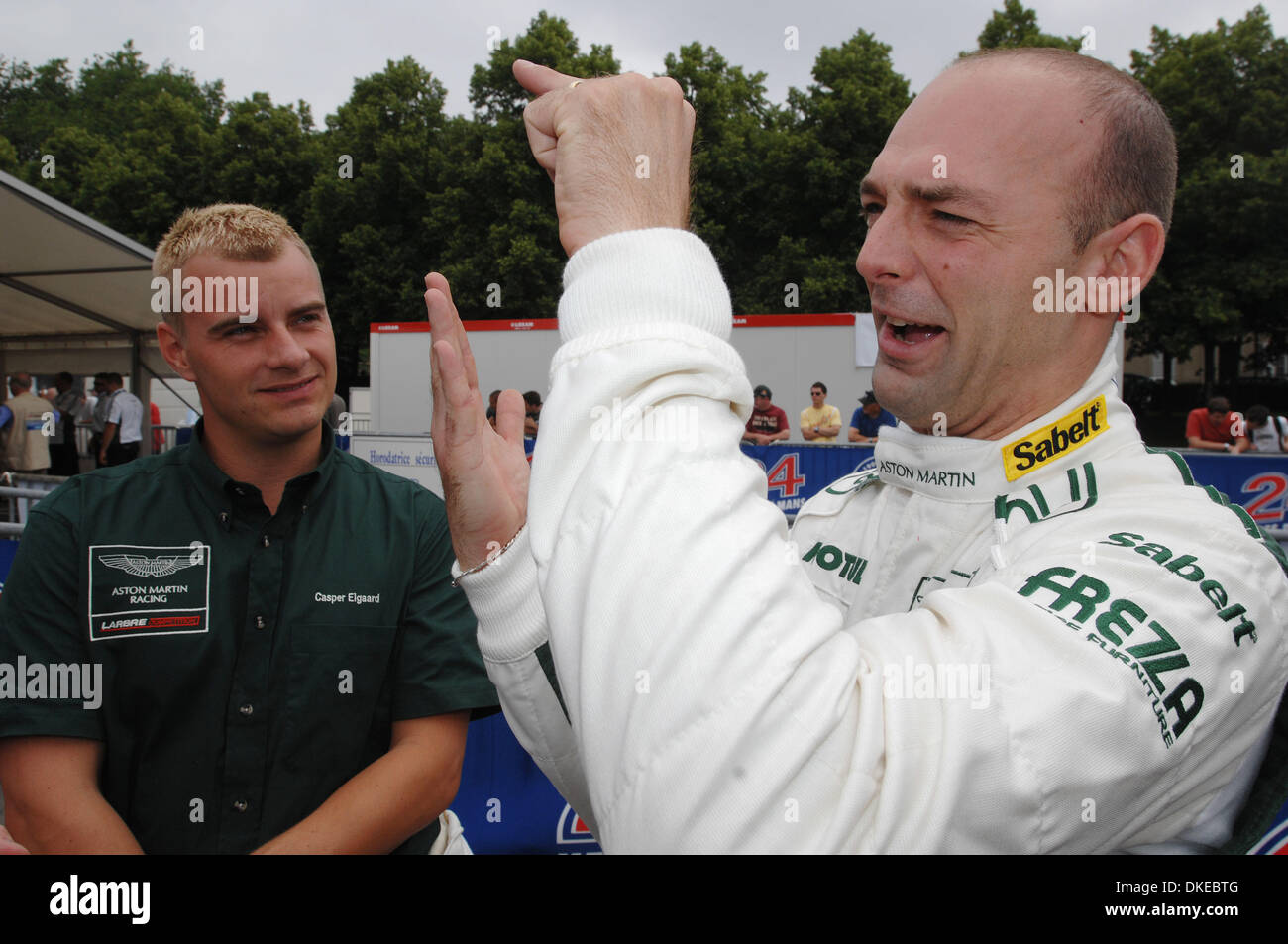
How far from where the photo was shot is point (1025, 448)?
1.37 m

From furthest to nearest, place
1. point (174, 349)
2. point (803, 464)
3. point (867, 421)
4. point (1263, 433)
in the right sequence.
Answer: point (1263, 433) → point (867, 421) → point (803, 464) → point (174, 349)

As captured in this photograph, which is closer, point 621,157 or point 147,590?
point 621,157

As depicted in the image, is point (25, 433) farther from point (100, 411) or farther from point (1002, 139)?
point (1002, 139)

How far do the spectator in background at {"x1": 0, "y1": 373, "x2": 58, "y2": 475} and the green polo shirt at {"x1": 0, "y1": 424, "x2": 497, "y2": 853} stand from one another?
11971 mm

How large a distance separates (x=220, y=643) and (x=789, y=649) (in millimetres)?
1719

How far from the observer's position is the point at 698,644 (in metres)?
0.78

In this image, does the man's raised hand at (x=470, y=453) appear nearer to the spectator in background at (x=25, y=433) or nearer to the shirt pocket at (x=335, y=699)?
the shirt pocket at (x=335, y=699)

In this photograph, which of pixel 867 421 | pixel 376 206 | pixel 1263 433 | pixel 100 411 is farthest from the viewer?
pixel 376 206

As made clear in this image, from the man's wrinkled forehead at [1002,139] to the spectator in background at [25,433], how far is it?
44.7ft

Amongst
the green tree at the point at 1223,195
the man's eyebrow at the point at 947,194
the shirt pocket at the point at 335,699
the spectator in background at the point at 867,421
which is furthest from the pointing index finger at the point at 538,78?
the green tree at the point at 1223,195

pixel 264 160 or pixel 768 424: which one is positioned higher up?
pixel 264 160

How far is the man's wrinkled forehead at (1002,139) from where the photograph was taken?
1273 millimetres

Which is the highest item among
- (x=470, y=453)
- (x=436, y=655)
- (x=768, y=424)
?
(x=768, y=424)

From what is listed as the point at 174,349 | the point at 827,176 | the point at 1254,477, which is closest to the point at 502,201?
the point at 827,176
